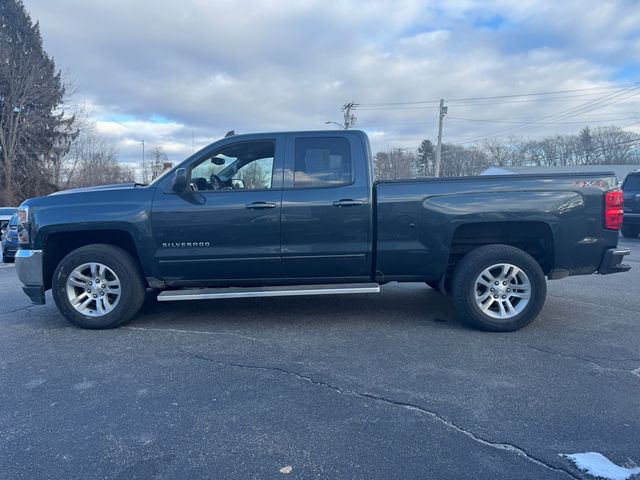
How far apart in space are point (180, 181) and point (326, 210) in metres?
1.49

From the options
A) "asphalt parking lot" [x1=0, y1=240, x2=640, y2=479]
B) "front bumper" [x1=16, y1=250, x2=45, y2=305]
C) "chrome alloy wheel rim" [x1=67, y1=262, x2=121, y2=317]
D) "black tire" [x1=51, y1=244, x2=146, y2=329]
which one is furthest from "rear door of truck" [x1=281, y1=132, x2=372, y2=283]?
"front bumper" [x1=16, y1=250, x2=45, y2=305]

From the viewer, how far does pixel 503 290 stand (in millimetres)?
4730

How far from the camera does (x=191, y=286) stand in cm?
495

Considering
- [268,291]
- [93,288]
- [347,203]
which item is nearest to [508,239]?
[347,203]

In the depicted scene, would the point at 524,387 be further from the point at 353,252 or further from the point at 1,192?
the point at 1,192

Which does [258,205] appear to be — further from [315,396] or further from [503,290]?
[503,290]

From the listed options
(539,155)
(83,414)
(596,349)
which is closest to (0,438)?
(83,414)

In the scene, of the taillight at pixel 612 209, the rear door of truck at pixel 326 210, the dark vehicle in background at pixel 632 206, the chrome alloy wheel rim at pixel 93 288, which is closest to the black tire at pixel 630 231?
the dark vehicle in background at pixel 632 206

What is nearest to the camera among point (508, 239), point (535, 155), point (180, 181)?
point (180, 181)

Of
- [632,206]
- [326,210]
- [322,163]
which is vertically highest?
[322,163]

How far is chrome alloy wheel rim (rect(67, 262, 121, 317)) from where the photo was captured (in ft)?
15.6

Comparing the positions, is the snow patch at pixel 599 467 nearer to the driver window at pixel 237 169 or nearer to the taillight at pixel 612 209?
the taillight at pixel 612 209

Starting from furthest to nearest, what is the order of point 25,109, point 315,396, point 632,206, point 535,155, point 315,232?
point 535,155, point 25,109, point 632,206, point 315,232, point 315,396

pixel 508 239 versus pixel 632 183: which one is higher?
pixel 632 183
